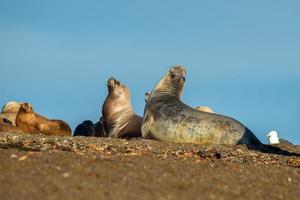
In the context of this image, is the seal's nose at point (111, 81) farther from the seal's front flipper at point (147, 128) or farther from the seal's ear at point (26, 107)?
the seal's front flipper at point (147, 128)

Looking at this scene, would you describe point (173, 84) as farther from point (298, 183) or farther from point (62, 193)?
point (62, 193)

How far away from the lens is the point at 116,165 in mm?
6684

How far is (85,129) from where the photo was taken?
1769cm

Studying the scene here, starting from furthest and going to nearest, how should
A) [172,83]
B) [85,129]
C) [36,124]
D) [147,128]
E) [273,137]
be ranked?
[273,137]
[85,129]
[36,124]
[172,83]
[147,128]

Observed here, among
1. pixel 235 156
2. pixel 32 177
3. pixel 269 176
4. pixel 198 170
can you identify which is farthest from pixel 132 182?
pixel 235 156

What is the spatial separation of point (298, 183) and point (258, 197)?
59.4 inches

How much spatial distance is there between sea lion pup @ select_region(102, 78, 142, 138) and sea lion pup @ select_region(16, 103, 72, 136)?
1051 millimetres

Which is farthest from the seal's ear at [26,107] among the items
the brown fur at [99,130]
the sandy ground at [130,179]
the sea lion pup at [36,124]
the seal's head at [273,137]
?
the sandy ground at [130,179]

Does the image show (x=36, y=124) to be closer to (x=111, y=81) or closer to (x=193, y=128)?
(x=111, y=81)

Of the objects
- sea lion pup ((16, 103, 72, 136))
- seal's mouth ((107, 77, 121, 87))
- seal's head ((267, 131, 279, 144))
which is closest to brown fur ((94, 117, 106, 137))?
sea lion pup ((16, 103, 72, 136))

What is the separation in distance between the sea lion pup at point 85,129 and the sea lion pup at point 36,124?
29.6 inches

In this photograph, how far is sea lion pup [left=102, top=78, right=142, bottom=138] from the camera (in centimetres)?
1602

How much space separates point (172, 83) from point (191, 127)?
8.63 feet

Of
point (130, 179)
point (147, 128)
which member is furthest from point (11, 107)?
point (130, 179)
